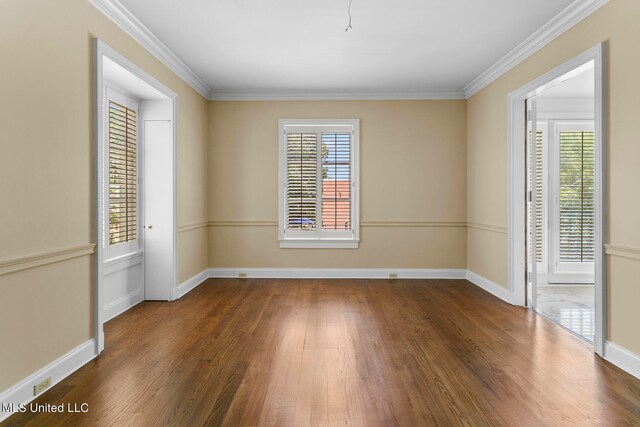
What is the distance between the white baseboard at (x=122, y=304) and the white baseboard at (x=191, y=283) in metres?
0.43

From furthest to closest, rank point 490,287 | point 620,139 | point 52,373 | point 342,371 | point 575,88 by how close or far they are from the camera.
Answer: point 575,88 → point 490,287 → point 620,139 → point 342,371 → point 52,373

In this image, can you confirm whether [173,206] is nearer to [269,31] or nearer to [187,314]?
[187,314]

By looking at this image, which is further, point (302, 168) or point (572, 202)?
point (302, 168)

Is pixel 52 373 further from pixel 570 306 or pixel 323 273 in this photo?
pixel 570 306

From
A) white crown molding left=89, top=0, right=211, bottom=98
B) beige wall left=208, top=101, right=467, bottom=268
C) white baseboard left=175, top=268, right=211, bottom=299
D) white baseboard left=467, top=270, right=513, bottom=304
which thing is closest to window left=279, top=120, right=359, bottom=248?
beige wall left=208, top=101, right=467, bottom=268

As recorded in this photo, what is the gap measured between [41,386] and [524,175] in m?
4.72

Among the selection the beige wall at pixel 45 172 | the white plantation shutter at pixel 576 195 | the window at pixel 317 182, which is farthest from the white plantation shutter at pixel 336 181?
the beige wall at pixel 45 172

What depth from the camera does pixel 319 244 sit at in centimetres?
605

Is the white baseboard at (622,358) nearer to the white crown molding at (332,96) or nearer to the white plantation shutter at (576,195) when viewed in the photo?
the white plantation shutter at (576,195)

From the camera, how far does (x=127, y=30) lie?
139 inches

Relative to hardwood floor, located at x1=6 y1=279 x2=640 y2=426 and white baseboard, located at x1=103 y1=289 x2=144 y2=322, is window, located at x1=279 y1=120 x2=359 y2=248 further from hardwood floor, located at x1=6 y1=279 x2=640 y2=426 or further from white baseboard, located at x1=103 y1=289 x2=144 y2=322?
white baseboard, located at x1=103 y1=289 x2=144 y2=322

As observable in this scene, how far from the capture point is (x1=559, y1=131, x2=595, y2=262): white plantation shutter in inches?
228

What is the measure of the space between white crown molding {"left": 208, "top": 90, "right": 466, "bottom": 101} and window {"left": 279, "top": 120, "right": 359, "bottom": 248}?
1.16 ft

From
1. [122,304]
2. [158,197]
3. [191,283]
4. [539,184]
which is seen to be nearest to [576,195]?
[539,184]
